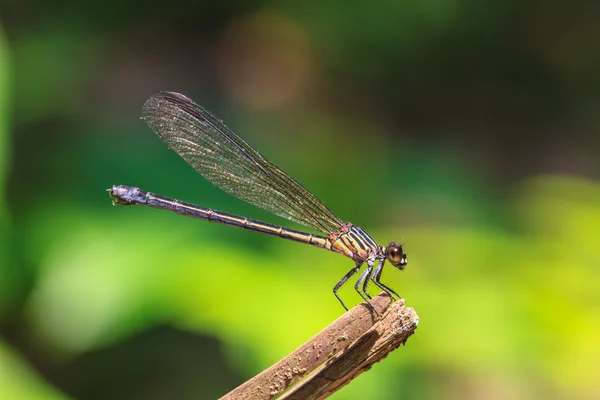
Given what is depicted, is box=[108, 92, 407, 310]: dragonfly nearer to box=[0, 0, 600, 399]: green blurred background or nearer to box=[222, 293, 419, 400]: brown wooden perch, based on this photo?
box=[0, 0, 600, 399]: green blurred background

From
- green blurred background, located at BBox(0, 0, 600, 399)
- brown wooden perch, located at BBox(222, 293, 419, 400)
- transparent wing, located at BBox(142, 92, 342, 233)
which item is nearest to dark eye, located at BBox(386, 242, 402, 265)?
transparent wing, located at BBox(142, 92, 342, 233)

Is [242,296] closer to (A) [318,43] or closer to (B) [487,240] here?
(B) [487,240]

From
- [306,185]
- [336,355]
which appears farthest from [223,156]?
[336,355]

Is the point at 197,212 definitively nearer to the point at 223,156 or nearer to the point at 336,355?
the point at 223,156

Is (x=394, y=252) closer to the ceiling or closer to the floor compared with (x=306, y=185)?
closer to the floor

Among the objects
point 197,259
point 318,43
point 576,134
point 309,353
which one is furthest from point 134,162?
point 576,134

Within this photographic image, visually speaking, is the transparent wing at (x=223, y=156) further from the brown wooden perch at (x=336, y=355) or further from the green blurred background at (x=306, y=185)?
the brown wooden perch at (x=336, y=355)

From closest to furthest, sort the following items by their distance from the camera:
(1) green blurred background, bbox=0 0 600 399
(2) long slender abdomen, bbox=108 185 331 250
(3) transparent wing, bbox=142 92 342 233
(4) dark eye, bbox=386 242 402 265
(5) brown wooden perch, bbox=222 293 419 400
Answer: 1. (5) brown wooden perch, bbox=222 293 419 400
2. (4) dark eye, bbox=386 242 402 265
3. (2) long slender abdomen, bbox=108 185 331 250
4. (3) transparent wing, bbox=142 92 342 233
5. (1) green blurred background, bbox=0 0 600 399
